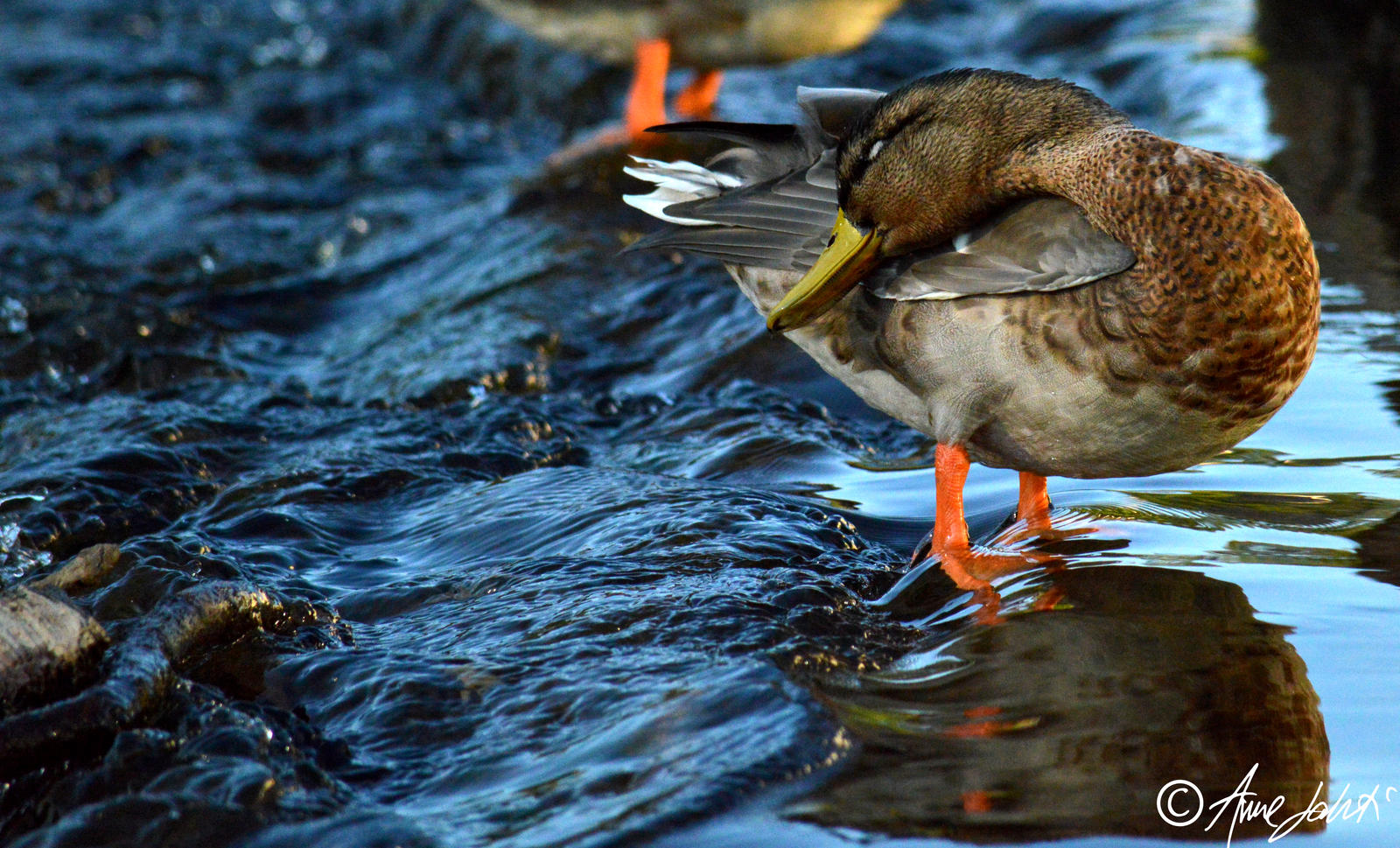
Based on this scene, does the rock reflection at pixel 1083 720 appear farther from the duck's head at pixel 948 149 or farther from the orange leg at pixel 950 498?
the duck's head at pixel 948 149

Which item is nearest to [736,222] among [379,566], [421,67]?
[379,566]

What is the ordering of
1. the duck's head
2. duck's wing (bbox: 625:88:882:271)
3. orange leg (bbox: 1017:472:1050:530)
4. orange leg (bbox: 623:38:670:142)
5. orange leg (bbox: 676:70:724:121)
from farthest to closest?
Result: orange leg (bbox: 676:70:724:121) → orange leg (bbox: 623:38:670:142) → duck's wing (bbox: 625:88:882:271) → orange leg (bbox: 1017:472:1050:530) → the duck's head

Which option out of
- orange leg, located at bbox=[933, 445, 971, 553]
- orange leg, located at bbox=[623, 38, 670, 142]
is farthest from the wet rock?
orange leg, located at bbox=[623, 38, 670, 142]

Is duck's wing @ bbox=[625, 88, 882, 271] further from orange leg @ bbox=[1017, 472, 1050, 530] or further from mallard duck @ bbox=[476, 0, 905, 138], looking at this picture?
mallard duck @ bbox=[476, 0, 905, 138]

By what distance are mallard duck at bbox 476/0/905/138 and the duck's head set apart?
15.4ft

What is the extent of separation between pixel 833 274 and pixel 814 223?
1.25 feet

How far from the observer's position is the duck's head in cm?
388

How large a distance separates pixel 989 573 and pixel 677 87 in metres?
7.35

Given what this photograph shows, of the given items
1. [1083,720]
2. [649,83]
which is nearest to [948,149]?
[1083,720]

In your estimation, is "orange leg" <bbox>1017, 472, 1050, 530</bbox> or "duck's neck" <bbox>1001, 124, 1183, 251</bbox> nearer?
"duck's neck" <bbox>1001, 124, 1183, 251</bbox>

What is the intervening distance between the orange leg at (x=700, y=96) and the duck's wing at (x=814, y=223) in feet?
14.2

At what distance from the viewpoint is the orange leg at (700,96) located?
9.16m

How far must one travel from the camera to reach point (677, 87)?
10672 millimetres

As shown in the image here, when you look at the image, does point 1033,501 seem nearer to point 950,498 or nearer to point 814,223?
point 950,498
